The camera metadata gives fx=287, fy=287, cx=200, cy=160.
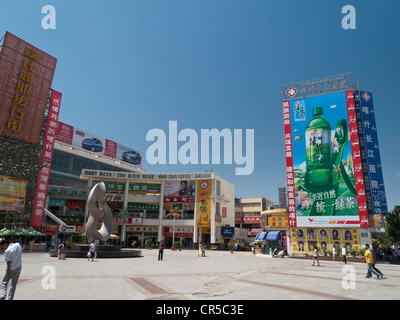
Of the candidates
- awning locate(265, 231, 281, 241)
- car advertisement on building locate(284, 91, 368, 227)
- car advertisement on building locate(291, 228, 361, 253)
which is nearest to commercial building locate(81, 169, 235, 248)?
awning locate(265, 231, 281, 241)

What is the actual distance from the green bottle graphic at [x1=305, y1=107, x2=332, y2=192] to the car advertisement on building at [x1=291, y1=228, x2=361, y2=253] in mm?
5128

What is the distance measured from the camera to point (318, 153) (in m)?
35.5

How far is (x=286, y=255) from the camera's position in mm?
35969

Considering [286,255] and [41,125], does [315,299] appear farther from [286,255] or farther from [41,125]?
[41,125]

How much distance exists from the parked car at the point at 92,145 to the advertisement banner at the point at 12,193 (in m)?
30.7

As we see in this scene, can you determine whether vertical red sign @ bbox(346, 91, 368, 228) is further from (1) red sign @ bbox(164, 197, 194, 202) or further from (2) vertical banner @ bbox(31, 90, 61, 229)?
(2) vertical banner @ bbox(31, 90, 61, 229)

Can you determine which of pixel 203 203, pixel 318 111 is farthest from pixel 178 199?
pixel 318 111

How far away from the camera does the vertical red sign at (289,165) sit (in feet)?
119

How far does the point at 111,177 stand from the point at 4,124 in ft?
75.0

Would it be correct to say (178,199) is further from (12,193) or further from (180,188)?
(12,193)

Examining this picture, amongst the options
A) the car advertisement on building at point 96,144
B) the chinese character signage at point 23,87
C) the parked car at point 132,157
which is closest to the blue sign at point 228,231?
the chinese character signage at point 23,87

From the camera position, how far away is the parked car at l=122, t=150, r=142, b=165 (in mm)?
79250

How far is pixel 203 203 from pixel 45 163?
27.2 meters
